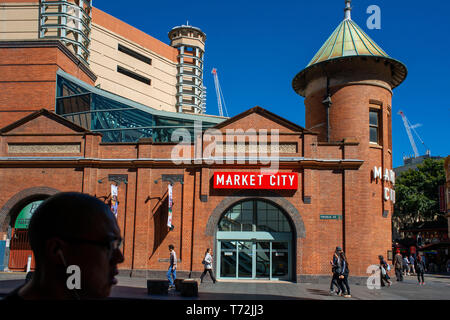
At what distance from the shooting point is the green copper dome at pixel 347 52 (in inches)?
1073

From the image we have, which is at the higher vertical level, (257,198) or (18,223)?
(257,198)

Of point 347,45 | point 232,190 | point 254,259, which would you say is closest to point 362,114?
point 347,45

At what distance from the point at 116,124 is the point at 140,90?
35.7 m

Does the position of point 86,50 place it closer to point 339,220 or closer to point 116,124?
point 116,124

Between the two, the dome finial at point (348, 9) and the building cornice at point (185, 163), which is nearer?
the building cornice at point (185, 163)

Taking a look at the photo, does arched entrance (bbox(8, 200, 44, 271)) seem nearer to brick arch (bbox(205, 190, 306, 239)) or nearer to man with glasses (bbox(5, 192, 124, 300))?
brick arch (bbox(205, 190, 306, 239))

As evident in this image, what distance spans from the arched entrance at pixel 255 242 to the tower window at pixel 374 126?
7.29m

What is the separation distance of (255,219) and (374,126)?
8854mm

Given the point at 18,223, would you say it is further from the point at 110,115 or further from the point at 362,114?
the point at 362,114

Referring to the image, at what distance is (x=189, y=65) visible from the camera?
83.2 metres

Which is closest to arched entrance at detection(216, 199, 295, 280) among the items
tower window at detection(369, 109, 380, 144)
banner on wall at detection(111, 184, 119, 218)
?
banner on wall at detection(111, 184, 119, 218)

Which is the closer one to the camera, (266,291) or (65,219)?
(65,219)

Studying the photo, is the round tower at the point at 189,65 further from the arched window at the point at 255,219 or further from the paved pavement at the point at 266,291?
the paved pavement at the point at 266,291

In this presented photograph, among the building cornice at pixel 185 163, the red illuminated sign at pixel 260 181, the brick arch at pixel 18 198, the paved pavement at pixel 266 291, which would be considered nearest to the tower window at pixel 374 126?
the building cornice at pixel 185 163
